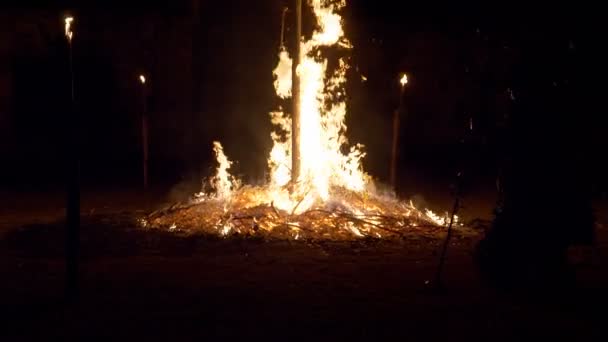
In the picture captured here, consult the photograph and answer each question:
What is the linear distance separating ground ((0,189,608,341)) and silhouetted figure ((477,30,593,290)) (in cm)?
71

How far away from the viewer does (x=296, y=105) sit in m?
12.3

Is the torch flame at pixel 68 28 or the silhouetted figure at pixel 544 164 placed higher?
the torch flame at pixel 68 28

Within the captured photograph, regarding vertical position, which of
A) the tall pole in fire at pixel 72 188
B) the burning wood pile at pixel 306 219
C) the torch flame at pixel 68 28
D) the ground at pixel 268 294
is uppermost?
the torch flame at pixel 68 28

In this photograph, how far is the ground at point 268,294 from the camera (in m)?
6.11

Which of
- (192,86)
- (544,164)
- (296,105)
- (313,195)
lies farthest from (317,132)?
(192,86)

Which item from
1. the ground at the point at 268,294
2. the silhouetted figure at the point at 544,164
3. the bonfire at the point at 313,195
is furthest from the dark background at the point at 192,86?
the silhouetted figure at the point at 544,164

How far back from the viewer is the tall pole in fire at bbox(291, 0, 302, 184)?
12.0m

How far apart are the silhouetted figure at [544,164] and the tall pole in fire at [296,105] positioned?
18.6 ft

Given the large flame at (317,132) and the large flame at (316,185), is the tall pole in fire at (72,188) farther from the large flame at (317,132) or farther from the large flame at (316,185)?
the large flame at (317,132)

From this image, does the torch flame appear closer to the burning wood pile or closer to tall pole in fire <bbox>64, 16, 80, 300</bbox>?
tall pole in fire <bbox>64, 16, 80, 300</bbox>

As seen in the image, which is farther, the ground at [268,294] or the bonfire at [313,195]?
the bonfire at [313,195]

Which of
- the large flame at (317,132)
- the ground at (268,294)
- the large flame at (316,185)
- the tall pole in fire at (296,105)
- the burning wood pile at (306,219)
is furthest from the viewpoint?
the large flame at (317,132)

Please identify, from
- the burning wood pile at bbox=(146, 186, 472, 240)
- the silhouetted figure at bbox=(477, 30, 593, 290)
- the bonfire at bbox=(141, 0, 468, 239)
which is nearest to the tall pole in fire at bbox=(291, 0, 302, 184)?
the bonfire at bbox=(141, 0, 468, 239)

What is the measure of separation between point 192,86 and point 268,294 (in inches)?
631
